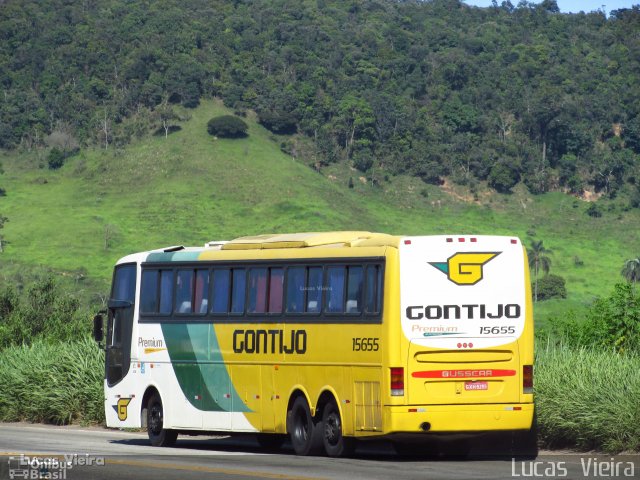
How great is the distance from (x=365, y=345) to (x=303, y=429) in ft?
6.93

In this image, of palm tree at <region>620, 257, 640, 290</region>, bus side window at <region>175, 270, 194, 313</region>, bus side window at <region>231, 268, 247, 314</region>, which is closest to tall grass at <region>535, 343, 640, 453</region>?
bus side window at <region>231, 268, 247, 314</region>

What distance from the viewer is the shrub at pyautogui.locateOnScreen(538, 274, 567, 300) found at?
158500mm

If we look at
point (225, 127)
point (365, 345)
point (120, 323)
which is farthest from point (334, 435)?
point (225, 127)

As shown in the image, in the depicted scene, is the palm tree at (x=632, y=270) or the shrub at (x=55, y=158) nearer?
the palm tree at (x=632, y=270)

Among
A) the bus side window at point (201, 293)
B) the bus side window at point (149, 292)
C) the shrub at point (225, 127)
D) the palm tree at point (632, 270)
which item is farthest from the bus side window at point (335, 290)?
the shrub at point (225, 127)

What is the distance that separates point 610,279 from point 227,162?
53.8 m

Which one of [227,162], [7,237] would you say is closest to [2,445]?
[7,237]

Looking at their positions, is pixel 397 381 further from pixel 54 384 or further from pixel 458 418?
pixel 54 384

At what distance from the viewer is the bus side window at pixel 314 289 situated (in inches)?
795

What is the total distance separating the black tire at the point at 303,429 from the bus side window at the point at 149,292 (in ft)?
12.9

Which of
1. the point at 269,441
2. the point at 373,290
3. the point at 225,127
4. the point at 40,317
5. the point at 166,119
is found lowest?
the point at 269,441

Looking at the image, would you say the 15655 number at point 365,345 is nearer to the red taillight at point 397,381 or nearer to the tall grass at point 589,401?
the red taillight at point 397,381

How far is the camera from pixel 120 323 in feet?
80.8

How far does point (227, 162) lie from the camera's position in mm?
190875
